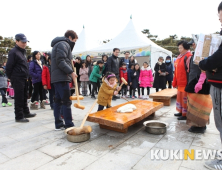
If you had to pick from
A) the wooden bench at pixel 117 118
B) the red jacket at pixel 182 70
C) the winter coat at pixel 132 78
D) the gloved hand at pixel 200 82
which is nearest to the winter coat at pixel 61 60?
the wooden bench at pixel 117 118

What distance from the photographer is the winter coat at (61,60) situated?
2906 mm

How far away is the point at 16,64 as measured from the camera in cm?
377

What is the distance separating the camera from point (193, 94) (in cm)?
311

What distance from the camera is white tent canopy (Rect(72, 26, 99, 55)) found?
1429 centimetres

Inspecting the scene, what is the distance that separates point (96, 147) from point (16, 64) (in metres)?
2.69

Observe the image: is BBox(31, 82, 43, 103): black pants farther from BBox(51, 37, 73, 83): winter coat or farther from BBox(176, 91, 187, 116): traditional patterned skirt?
BBox(176, 91, 187, 116): traditional patterned skirt

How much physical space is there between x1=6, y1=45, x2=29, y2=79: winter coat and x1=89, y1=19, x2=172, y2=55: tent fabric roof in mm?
8352

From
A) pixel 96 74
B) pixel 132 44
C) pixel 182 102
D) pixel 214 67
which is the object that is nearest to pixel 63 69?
pixel 214 67

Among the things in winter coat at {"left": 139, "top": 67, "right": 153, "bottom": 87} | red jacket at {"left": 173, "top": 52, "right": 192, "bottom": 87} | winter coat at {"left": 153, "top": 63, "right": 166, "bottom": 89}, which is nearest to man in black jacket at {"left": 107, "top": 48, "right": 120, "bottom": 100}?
winter coat at {"left": 139, "top": 67, "right": 153, "bottom": 87}

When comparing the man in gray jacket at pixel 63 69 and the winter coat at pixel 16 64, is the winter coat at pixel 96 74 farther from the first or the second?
the man in gray jacket at pixel 63 69

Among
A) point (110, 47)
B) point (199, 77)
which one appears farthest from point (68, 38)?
point (110, 47)

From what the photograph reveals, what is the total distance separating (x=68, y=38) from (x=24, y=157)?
6.98 ft

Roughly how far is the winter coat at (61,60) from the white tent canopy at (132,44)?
27.9 ft

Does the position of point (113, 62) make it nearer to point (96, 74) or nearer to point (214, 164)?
point (96, 74)
